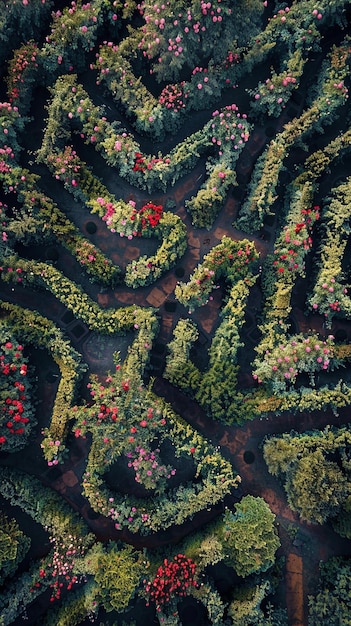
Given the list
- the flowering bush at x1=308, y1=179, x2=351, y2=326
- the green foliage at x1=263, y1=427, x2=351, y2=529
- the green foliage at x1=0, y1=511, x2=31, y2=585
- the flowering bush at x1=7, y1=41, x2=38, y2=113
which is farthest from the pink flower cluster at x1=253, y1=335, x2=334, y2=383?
the flowering bush at x1=7, y1=41, x2=38, y2=113

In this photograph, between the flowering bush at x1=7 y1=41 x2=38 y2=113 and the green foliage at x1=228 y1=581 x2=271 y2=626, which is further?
the flowering bush at x1=7 y1=41 x2=38 y2=113

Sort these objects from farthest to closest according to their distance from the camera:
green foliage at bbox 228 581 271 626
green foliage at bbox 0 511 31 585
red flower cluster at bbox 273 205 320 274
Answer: red flower cluster at bbox 273 205 320 274 → green foliage at bbox 228 581 271 626 → green foliage at bbox 0 511 31 585

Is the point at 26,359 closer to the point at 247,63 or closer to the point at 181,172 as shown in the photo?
the point at 181,172

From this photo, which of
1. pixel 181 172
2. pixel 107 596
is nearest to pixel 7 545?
pixel 107 596

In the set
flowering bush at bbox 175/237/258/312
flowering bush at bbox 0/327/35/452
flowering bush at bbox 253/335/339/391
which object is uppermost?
flowering bush at bbox 175/237/258/312

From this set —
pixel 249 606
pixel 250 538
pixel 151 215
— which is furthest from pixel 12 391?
pixel 249 606

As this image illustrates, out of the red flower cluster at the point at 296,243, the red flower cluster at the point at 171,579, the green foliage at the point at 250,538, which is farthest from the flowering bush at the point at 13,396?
the red flower cluster at the point at 296,243

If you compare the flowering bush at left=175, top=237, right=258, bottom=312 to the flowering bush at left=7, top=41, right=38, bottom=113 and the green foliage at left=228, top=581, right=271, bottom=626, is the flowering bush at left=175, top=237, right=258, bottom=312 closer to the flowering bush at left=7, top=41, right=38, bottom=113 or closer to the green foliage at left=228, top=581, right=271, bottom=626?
the flowering bush at left=7, top=41, right=38, bottom=113
